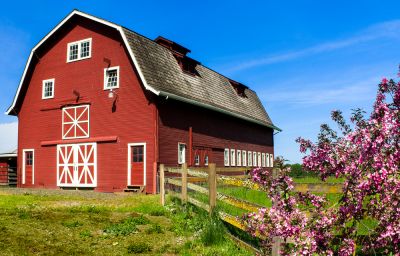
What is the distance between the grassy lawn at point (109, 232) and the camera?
9242mm

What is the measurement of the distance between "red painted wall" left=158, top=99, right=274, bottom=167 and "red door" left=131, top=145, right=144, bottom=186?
1.09 metres

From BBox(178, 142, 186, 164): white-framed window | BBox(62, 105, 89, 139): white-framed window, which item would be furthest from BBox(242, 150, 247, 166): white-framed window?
BBox(62, 105, 89, 139): white-framed window

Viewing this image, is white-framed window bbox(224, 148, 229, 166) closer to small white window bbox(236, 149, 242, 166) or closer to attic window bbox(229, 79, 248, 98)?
small white window bbox(236, 149, 242, 166)

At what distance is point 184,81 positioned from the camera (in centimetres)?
2612

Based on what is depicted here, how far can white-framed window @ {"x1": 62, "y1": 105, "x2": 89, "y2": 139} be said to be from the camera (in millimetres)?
24797

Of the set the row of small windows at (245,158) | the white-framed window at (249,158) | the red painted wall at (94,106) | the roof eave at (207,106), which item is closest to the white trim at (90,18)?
the red painted wall at (94,106)

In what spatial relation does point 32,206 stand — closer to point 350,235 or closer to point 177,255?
point 177,255

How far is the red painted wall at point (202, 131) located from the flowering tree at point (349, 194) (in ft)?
54.3

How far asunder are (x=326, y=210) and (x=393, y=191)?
1005 millimetres

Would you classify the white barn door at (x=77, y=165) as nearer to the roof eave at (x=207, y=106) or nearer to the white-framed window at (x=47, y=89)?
the white-framed window at (x=47, y=89)

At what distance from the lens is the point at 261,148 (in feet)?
119

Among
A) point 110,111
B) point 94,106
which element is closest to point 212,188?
point 110,111

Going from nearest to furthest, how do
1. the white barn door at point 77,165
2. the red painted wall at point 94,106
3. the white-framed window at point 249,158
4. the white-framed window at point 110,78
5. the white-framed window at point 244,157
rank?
the red painted wall at point 94,106 → the white-framed window at point 110,78 → the white barn door at point 77,165 → the white-framed window at point 244,157 → the white-framed window at point 249,158

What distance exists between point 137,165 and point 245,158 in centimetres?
1220
